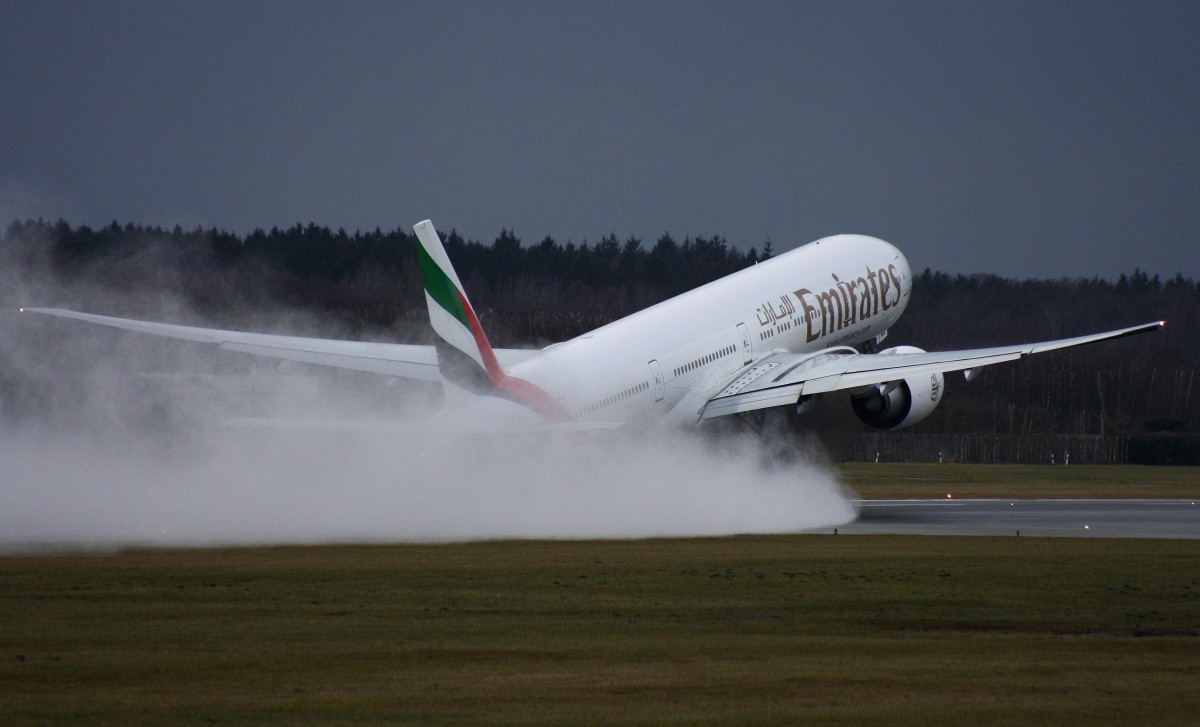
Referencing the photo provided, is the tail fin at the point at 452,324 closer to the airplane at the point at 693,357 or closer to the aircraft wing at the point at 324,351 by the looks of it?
the airplane at the point at 693,357

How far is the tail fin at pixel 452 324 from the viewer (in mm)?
30078

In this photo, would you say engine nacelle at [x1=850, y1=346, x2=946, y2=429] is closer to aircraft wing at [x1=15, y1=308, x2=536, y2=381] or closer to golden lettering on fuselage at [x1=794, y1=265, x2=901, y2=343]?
golden lettering on fuselage at [x1=794, y1=265, x2=901, y2=343]

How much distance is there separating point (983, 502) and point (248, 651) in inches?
1237

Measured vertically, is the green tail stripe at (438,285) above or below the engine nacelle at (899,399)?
above

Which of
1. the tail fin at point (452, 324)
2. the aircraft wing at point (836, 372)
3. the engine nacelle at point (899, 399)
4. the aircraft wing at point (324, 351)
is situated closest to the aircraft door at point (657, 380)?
the aircraft wing at point (836, 372)

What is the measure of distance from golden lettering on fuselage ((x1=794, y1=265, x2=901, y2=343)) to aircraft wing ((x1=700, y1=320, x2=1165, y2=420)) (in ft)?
12.9

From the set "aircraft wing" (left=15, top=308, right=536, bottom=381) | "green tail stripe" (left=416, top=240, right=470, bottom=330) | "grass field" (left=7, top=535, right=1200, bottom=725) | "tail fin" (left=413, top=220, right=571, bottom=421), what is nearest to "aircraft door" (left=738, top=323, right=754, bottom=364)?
"aircraft wing" (left=15, top=308, right=536, bottom=381)

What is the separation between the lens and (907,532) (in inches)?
1280

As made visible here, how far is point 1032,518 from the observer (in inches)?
1454

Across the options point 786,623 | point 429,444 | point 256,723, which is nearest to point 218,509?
point 429,444

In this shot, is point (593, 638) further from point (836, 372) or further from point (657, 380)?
point (836, 372)

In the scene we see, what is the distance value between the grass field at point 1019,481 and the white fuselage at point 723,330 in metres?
5.53

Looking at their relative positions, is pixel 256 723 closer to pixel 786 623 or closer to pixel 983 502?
pixel 786 623

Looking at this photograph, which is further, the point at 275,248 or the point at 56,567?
the point at 275,248
